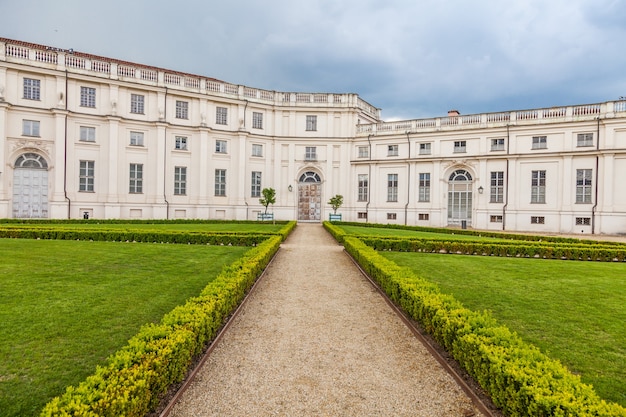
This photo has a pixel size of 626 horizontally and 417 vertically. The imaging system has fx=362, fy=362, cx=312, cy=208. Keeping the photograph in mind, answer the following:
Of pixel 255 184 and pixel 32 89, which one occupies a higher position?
pixel 32 89

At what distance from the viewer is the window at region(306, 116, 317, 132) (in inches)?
1523

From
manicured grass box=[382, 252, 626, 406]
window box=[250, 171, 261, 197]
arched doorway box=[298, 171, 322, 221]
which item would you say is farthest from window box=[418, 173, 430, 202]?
manicured grass box=[382, 252, 626, 406]

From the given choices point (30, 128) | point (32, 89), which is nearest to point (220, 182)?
point (30, 128)

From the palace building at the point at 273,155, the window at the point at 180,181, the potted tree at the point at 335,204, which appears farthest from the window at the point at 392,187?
the window at the point at 180,181

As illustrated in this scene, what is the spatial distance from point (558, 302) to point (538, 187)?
27591mm

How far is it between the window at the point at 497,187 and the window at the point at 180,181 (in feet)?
93.7

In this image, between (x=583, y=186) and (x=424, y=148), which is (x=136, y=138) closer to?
(x=424, y=148)

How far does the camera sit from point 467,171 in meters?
34.1

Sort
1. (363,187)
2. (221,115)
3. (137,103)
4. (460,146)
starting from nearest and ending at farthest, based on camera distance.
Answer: (137,103) → (460,146) → (221,115) → (363,187)

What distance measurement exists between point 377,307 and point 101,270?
7.39m

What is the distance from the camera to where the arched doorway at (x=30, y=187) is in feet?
94.2

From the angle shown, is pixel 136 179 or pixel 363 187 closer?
pixel 136 179

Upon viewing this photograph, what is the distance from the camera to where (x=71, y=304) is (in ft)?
22.4

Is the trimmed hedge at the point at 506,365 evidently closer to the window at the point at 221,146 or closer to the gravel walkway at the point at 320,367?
the gravel walkway at the point at 320,367
